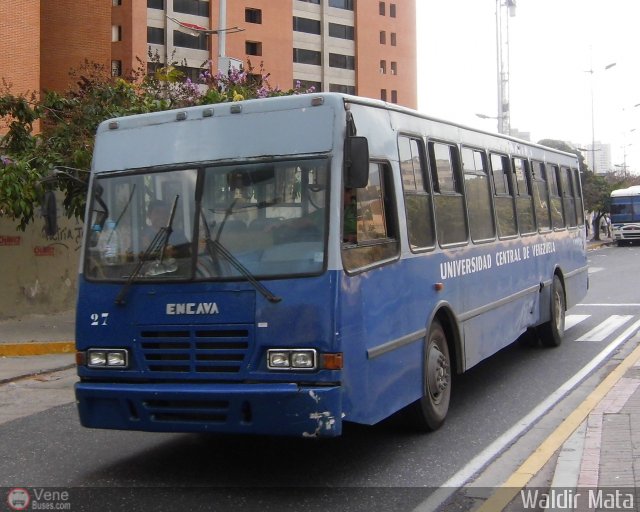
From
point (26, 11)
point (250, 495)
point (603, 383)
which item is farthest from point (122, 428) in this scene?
point (26, 11)

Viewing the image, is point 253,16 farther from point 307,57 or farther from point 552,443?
point 552,443

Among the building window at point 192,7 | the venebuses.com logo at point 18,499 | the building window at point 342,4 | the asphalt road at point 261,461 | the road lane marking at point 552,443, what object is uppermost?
the building window at point 342,4

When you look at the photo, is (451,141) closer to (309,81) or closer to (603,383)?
(603,383)

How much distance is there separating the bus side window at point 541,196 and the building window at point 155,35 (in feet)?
180

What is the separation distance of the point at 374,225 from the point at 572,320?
984 cm

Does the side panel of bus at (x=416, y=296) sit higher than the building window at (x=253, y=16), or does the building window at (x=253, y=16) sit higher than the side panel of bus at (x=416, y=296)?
the building window at (x=253, y=16)

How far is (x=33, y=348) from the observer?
1245cm

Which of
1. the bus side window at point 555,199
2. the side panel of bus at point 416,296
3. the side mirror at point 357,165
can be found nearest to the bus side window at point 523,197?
the side panel of bus at point 416,296

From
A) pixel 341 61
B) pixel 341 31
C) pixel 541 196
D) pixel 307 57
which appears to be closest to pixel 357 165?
pixel 541 196

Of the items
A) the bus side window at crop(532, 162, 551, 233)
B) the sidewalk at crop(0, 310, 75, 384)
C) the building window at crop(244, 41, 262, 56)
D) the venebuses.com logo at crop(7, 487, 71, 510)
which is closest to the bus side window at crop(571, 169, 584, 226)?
the bus side window at crop(532, 162, 551, 233)

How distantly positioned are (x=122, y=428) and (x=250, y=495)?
1.02 meters

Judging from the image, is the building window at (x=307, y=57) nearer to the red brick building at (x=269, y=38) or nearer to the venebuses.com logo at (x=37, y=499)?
the red brick building at (x=269, y=38)

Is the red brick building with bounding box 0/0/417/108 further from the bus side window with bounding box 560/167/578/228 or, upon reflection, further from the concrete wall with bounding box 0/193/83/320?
the bus side window with bounding box 560/167/578/228

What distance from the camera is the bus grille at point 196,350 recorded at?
5.77 m
